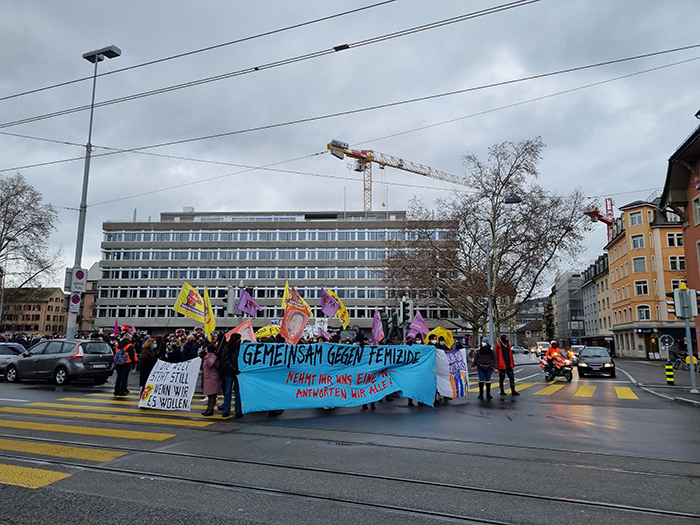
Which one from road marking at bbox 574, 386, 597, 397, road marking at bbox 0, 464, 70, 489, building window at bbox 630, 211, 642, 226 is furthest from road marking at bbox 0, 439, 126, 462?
building window at bbox 630, 211, 642, 226

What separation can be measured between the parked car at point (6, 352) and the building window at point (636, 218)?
2344 inches

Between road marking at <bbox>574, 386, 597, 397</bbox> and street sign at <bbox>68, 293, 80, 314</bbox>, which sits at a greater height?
street sign at <bbox>68, 293, 80, 314</bbox>

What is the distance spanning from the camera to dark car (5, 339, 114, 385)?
1678 cm

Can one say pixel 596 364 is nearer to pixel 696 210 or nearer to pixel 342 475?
pixel 696 210

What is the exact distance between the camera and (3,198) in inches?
1617

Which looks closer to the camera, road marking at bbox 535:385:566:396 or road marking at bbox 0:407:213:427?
road marking at bbox 0:407:213:427

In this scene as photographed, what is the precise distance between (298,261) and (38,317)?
87.8 meters

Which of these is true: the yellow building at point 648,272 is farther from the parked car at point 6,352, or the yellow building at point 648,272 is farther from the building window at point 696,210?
the parked car at point 6,352

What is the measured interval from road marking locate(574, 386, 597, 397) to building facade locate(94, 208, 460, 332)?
49.4 metres

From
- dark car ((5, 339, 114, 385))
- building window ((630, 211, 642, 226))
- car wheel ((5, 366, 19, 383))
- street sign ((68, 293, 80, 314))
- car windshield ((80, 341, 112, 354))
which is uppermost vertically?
building window ((630, 211, 642, 226))

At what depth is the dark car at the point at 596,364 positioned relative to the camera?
930 inches

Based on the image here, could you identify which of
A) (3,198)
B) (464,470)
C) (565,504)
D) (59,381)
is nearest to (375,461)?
(464,470)

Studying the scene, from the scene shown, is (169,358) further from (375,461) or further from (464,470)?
(464,470)

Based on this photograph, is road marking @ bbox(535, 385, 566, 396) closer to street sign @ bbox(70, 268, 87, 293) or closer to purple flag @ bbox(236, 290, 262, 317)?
purple flag @ bbox(236, 290, 262, 317)
